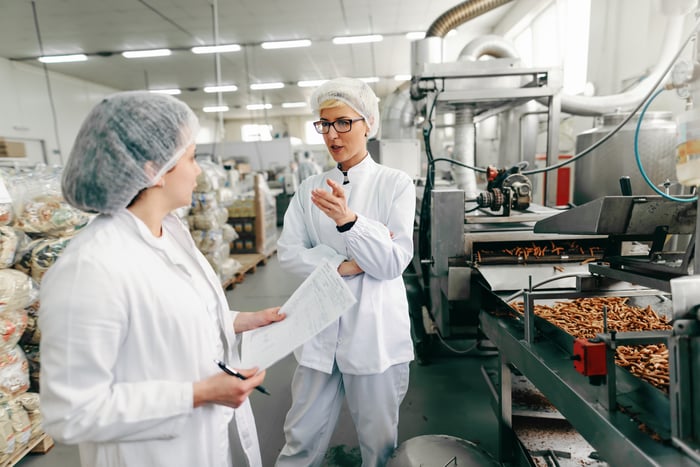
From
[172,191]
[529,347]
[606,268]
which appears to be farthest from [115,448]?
[606,268]

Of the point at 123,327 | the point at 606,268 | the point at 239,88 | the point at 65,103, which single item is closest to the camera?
the point at 123,327

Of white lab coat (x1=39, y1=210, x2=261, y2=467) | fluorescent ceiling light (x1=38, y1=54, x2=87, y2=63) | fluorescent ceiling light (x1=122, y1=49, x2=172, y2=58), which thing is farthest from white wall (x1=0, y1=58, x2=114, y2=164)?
white lab coat (x1=39, y1=210, x2=261, y2=467)

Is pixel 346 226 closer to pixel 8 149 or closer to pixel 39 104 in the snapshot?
pixel 8 149

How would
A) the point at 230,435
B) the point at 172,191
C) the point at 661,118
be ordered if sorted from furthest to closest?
the point at 661,118 < the point at 230,435 < the point at 172,191

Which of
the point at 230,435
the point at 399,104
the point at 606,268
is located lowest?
the point at 230,435

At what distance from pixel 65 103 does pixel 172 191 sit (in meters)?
11.8

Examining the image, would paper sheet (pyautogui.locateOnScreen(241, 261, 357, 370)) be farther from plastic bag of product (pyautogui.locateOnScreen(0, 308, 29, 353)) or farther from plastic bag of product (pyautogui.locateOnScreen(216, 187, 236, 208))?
plastic bag of product (pyautogui.locateOnScreen(216, 187, 236, 208))

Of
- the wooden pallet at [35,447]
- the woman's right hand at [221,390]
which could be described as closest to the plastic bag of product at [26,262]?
the wooden pallet at [35,447]

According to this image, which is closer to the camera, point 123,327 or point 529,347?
point 123,327

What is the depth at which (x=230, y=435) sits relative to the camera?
1.08 m

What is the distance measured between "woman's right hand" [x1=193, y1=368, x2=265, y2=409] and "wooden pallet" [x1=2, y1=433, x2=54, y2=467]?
5.45ft

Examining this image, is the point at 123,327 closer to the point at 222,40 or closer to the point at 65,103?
the point at 222,40

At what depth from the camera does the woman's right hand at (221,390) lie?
0.81m

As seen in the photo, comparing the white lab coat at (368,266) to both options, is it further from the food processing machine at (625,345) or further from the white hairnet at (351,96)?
the food processing machine at (625,345)
